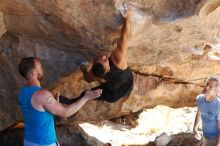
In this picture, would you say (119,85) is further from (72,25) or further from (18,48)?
(18,48)

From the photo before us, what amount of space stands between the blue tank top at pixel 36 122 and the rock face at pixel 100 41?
1.22 meters

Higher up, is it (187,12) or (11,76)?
(187,12)

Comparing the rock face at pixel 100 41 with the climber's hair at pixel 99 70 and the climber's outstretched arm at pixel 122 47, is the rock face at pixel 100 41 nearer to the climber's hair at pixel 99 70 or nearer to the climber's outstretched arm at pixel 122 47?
the climber's outstretched arm at pixel 122 47

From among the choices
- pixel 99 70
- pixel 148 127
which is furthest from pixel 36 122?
pixel 148 127

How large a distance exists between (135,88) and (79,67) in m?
1.62

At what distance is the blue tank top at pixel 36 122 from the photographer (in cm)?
390

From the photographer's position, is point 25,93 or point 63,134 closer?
point 25,93

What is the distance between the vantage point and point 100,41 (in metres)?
5.22

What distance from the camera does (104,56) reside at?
16.7 feet

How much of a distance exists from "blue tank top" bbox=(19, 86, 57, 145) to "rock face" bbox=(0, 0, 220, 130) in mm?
1220

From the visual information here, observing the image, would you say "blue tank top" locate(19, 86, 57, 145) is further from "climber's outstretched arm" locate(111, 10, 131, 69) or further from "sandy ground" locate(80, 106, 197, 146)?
"sandy ground" locate(80, 106, 197, 146)

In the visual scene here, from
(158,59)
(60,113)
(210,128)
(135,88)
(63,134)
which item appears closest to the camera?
(60,113)

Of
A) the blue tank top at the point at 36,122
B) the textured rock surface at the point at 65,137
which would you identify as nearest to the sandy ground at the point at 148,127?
the textured rock surface at the point at 65,137

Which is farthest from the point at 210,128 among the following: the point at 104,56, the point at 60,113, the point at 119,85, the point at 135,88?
the point at 135,88
